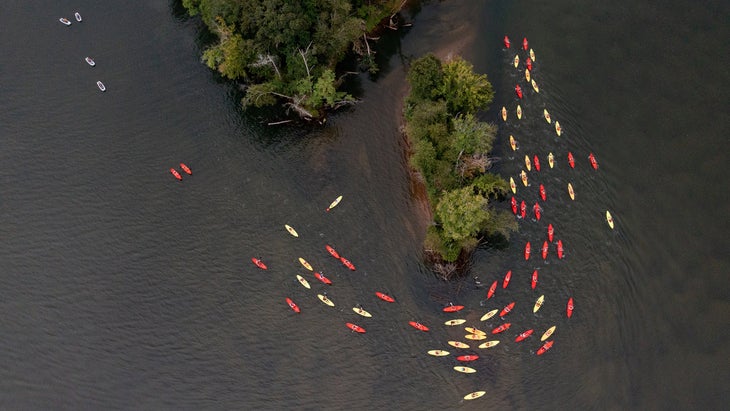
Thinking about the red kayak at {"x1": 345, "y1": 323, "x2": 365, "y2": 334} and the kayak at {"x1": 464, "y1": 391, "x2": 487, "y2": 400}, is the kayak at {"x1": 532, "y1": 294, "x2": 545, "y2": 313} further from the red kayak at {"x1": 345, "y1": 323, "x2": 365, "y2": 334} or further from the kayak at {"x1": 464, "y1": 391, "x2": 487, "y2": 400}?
the red kayak at {"x1": 345, "y1": 323, "x2": 365, "y2": 334}

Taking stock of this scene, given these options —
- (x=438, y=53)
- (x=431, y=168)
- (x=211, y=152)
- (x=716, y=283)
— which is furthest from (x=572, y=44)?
(x=211, y=152)

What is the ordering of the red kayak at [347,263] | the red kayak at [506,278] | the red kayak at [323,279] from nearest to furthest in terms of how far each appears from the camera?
the red kayak at [506,278] → the red kayak at [323,279] → the red kayak at [347,263]

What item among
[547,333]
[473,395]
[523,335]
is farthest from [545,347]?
[473,395]

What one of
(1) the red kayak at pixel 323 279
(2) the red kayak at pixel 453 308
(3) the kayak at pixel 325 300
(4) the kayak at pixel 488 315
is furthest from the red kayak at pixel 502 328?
(1) the red kayak at pixel 323 279

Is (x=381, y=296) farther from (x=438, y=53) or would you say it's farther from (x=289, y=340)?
(x=438, y=53)

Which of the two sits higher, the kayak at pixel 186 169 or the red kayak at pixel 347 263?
the kayak at pixel 186 169

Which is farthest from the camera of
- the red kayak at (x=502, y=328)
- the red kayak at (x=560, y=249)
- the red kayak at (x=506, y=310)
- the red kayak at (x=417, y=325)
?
the red kayak at (x=560, y=249)

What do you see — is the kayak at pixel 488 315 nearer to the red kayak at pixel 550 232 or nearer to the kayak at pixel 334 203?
the red kayak at pixel 550 232

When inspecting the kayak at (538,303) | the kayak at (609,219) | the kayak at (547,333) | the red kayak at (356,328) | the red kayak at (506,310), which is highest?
the red kayak at (356,328)
